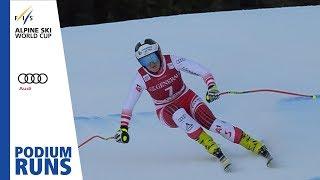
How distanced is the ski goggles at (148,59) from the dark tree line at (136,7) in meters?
0.23

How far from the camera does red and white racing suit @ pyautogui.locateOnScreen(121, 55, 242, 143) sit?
5117 millimetres

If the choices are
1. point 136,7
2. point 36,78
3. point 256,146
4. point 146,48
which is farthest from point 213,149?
point 36,78

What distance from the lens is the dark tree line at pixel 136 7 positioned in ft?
16.8

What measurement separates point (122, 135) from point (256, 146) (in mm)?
784

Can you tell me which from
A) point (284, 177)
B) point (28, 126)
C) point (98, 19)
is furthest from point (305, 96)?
point (28, 126)

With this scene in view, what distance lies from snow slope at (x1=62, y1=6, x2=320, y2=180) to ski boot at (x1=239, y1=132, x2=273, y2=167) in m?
0.04

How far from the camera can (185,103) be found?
16.9 feet

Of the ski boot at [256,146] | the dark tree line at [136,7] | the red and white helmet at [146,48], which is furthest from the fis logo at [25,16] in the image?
the ski boot at [256,146]

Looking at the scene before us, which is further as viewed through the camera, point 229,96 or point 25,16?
point 25,16

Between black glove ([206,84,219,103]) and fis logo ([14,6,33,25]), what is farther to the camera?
fis logo ([14,6,33,25])

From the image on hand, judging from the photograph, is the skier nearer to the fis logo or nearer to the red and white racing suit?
the red and white racing suit

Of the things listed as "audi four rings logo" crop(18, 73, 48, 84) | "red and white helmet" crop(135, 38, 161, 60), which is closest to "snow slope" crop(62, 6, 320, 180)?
"red and white helmet" crop(135, 38, 161, 60)

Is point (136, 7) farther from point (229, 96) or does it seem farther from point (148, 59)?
point (229, 96)

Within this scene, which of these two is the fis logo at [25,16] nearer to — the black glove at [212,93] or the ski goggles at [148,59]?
the ski goggles at [148,59]
